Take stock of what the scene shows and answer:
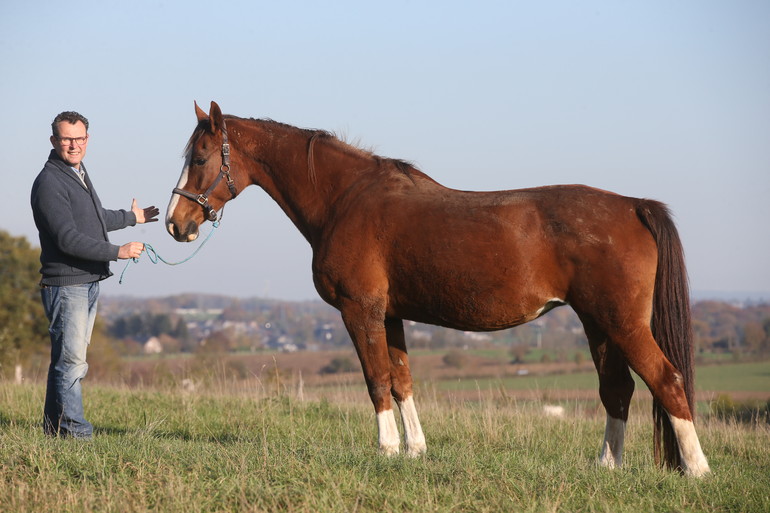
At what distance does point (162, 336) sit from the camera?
214ft

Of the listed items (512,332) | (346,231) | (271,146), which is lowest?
(512,332)

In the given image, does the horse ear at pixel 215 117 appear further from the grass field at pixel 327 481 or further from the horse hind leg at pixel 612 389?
the horse hind leg at pixel 612 389

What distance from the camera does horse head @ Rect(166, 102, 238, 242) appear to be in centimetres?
648

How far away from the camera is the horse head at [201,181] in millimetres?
6484

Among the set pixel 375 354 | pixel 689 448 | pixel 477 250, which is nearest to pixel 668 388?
pixel 689 448

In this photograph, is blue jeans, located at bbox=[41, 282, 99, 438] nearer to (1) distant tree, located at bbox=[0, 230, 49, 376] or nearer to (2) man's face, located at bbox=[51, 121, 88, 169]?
(2) man's face, located at bbox=[51, 121, 88, 169]

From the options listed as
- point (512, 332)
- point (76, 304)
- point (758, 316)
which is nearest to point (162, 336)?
point (512, 332)

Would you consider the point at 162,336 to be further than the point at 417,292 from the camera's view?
Yes

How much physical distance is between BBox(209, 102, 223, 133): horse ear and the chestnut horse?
14 millimetres

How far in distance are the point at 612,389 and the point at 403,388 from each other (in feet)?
5.65

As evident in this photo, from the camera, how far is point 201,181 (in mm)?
6520

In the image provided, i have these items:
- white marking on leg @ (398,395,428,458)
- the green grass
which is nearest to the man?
white marking on leg @ (398,395,428,458)

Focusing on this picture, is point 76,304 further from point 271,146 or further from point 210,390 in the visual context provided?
point 210,390

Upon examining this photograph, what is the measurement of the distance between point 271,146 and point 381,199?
1.25m
